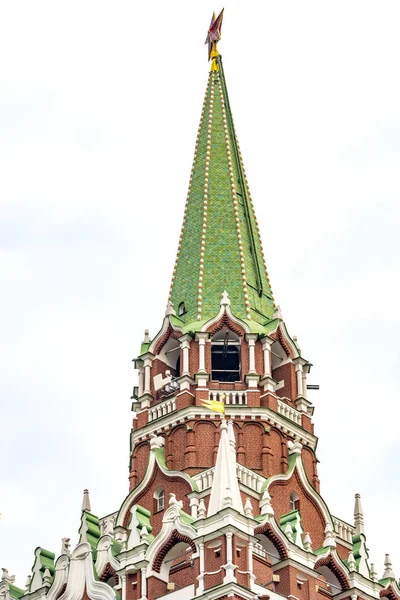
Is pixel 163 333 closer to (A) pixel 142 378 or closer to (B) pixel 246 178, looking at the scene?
(A) pixel 142 378

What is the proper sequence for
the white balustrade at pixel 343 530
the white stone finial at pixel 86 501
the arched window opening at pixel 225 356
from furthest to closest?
1. the arched window opening at pixel 225 356
2. the white balustrade at pixel 343 530
3. the white stone finial at pixel 86 501

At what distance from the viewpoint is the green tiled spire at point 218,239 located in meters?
70.8

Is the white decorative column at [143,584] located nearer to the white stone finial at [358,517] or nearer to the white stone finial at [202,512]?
the white stone finial at [202,512]

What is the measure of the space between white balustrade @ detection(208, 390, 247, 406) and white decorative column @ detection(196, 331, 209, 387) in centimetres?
49

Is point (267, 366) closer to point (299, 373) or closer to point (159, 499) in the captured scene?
point (299, 373)

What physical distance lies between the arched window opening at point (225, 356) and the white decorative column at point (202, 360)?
92 centimetres

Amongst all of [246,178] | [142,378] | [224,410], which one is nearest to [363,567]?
[224,410]

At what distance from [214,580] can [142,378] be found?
14.0m

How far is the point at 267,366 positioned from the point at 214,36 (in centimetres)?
1895

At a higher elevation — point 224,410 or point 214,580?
point 224,410

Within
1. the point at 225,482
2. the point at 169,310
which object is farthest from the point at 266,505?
the point at 169,310

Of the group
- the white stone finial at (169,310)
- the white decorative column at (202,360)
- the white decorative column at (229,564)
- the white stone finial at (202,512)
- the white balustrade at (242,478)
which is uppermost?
the white stone finial at (169,310)

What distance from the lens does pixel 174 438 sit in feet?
220

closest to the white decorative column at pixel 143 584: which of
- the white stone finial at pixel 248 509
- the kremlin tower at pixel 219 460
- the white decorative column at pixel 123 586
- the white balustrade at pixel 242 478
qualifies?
the kremlin tower at pixel 219 460
